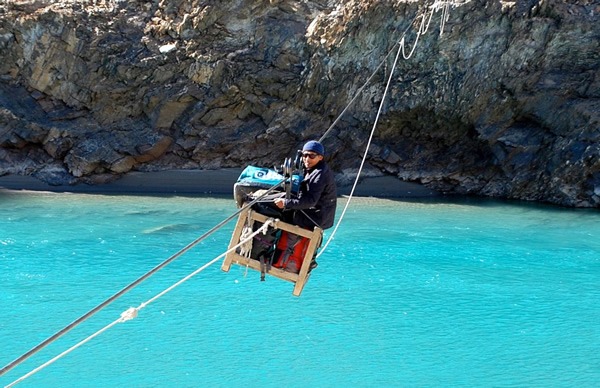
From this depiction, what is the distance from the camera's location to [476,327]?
503 inches

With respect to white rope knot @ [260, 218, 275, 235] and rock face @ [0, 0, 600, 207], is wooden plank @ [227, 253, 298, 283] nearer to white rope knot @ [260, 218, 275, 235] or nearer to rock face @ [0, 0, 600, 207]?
white rope knot @ [260, 218, 275, 235]

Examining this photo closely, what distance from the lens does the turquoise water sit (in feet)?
34.9

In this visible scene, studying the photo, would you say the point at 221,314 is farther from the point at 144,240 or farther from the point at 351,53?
the point at 351,53

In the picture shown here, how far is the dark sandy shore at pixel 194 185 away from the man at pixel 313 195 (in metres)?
21.9

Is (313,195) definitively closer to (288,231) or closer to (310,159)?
(310,159)

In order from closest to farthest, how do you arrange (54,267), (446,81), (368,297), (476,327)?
(476,327) → (368,297) → (54,267) → (446,81)

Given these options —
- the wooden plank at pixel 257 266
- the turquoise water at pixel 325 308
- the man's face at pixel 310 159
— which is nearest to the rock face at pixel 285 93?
the turquoise water at pixel 325 308

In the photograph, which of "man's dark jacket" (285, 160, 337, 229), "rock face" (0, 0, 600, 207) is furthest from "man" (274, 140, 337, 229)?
"rock face" (0, 0, 600, 207)

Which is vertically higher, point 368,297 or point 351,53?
point 351,53

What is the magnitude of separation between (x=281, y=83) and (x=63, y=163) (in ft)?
33.8

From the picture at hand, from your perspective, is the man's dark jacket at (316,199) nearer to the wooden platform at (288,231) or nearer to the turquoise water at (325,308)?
the wooden platform at (288,231)

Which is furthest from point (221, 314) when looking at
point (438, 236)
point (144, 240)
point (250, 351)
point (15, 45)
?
point (15, 45)

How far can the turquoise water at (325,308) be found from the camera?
1063 cm

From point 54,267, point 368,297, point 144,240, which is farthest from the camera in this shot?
point 144,240
